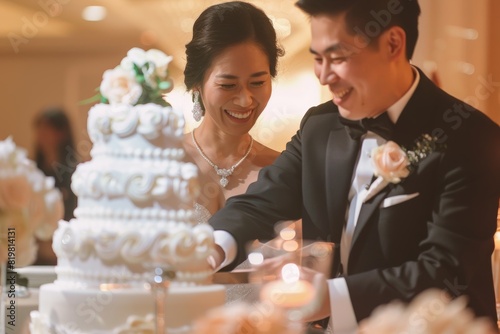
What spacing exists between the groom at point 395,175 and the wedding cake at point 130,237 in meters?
0.45

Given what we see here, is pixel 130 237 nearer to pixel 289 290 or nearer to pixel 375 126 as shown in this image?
pixel 289 290

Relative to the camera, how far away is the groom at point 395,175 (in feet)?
8.13

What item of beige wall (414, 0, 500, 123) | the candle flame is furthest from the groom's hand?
beige wall (414, 0, 500, 123)

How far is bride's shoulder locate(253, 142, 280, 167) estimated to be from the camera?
3.35 meters

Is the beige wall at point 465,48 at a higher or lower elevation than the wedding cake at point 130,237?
higher

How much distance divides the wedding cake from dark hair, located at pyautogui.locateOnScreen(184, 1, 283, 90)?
1.04 metres

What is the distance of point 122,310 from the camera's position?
2.10 meters

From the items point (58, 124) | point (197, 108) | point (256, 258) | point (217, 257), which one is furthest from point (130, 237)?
point (58, 124)

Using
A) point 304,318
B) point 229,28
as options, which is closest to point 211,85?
point 229,28

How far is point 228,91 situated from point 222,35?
22 centimetres

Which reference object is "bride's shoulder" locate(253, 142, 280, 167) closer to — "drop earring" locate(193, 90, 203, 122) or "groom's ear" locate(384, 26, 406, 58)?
"drop earring" locate(193, 90, 203, 122)

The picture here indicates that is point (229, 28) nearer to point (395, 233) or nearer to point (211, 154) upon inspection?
point (211, 154)

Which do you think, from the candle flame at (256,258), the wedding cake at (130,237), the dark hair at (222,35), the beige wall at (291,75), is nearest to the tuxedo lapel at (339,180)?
the candle flame at (256,258)

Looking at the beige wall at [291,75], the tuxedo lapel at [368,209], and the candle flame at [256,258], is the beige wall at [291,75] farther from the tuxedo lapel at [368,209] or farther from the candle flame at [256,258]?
the candle flame at [256,258]
